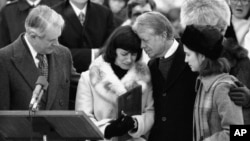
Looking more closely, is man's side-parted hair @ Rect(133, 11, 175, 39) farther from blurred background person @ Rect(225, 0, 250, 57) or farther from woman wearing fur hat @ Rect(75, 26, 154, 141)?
blurred background person @ Rect(225, 0, 250, 57)

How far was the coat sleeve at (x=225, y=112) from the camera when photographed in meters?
6.55

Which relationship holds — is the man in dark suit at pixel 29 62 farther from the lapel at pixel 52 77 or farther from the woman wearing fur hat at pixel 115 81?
the woman wearing fur hat at pixel 115 81

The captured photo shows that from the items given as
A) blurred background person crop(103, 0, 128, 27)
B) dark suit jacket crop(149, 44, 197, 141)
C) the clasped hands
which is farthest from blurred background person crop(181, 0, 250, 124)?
blurred background person crop(103, 0, 128, 27)

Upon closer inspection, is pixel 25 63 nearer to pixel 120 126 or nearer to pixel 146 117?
pixel 120 126

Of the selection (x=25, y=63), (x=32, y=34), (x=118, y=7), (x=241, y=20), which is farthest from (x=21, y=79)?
(x=118, y=7)

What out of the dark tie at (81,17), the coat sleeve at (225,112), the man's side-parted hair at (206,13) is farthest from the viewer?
the dark tie at (81,17)

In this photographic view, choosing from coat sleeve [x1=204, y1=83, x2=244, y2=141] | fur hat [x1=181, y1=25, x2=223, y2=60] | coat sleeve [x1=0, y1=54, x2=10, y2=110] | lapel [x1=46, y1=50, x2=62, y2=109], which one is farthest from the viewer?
lapel [x1=46, y1=50, x2=62, y2=109]

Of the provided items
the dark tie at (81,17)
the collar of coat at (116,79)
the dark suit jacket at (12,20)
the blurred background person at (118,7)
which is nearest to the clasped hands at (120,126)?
the collar of coat at (116,79)

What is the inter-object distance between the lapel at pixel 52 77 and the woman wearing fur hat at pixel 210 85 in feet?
3.98

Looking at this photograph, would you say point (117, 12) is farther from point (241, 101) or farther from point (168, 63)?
point (241, 101)

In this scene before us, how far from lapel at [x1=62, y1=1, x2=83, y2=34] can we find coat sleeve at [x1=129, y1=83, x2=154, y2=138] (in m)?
1.90

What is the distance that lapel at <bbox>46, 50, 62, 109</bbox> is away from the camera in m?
7.40

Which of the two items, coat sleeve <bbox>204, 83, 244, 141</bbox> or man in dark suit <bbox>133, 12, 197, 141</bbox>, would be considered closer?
coat sleeve <bbox>204, 83, 244, 141</bbox>

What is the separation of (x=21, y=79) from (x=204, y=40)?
1.58 meters
